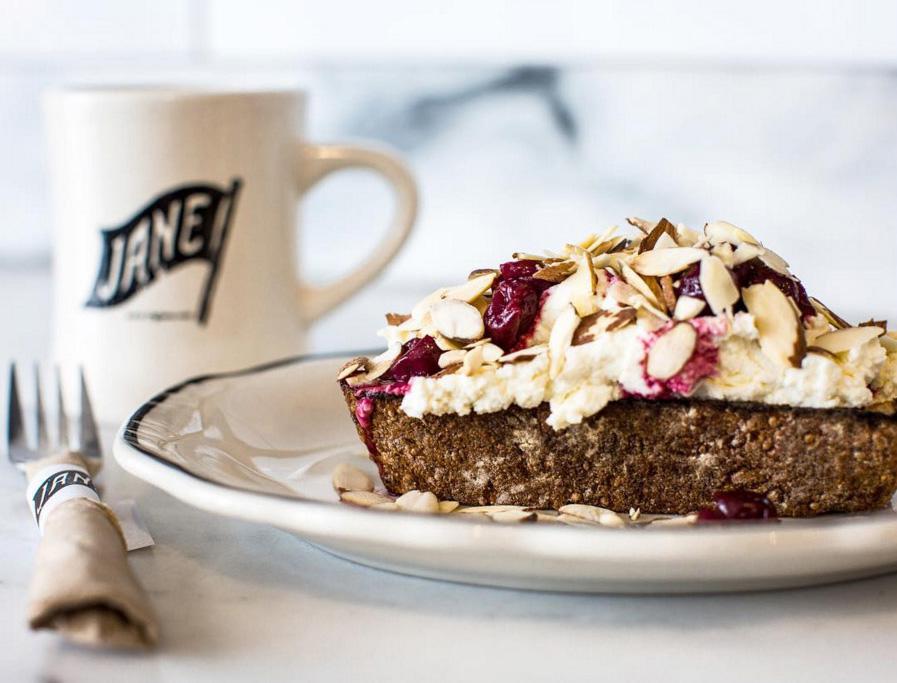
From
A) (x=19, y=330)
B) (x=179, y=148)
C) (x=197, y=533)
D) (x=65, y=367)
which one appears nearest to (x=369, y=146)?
(x=179, y=148)

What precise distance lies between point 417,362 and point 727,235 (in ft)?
0.81

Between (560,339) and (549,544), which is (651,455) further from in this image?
(549,544)

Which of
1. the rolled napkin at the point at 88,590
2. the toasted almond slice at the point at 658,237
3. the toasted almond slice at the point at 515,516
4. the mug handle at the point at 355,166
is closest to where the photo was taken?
the rolled napkin at the point at 88,590

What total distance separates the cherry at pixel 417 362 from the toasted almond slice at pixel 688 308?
18 cm

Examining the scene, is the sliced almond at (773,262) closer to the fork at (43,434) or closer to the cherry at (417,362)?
the cherry at (417,362)

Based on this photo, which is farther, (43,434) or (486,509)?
(43,434)

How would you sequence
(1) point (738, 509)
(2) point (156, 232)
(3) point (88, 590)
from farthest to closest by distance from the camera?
(2) point (156, 232) < (1) point (738, 509) < (3) point (88, 590)

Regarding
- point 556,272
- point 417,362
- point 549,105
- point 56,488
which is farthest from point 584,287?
point 549,105

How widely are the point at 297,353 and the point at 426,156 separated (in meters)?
0.95

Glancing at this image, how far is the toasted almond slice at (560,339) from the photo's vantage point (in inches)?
33.4

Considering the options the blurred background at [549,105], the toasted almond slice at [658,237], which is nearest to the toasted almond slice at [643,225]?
the toasted almond slice at [658,237]

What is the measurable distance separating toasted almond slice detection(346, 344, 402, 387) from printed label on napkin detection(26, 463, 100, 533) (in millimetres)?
207

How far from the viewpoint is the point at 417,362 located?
907 mm

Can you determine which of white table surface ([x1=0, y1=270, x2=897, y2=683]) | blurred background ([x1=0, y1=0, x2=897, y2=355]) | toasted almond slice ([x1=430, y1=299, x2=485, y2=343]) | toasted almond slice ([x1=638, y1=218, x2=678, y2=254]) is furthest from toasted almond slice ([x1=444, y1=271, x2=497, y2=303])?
blurred background ([x1=0, y1=0, x2=897, y2=355])
